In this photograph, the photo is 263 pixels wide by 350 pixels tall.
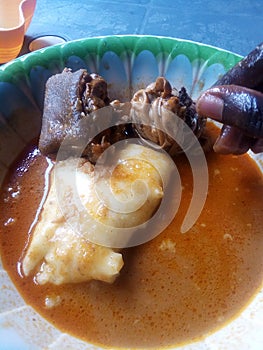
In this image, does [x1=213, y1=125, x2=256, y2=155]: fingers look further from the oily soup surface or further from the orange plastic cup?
the orange plastic cup

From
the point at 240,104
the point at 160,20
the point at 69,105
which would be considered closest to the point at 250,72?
the point at 240,104

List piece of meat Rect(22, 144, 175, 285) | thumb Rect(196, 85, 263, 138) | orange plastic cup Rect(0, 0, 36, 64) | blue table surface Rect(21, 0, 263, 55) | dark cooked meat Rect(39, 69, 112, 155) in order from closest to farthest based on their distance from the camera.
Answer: thumb Rect(196, 85, 263, 138) < piece of meat Rect(22, 144, 175, 285) < dark cooked meat Rect(39, 69, 112, 155) < orange plastic cup Rect(0, 0, 36, 64) < blue table surface Rect(21, 0, 263, 55)

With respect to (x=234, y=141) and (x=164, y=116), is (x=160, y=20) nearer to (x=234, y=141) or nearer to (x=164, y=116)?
(x=164, y=116)

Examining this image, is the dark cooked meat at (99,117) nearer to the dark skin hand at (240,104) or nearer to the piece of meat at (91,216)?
the piece of meat at (91,216)

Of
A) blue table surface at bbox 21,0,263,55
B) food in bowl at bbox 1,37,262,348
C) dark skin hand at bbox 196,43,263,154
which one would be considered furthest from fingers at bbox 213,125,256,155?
blue table surface at bbox 21,0,263,55

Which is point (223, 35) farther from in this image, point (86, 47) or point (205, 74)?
point (86, 47)
